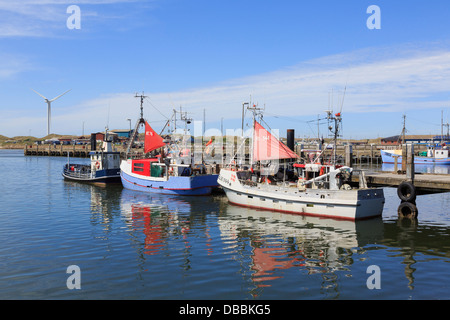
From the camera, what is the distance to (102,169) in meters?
54.4

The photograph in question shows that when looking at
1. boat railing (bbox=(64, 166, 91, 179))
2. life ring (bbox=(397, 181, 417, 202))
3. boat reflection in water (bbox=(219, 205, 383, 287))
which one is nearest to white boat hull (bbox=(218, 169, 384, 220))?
boat reflection in water (bbox=(219, 205, 383, 287))

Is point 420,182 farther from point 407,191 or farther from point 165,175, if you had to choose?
point 165,175

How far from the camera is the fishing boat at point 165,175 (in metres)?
40.8

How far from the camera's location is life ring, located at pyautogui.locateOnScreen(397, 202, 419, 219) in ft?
94.6

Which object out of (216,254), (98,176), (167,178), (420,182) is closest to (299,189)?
(420,182)

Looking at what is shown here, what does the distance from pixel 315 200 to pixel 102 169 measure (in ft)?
118

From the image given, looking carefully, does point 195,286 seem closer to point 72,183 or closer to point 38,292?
point 38,292

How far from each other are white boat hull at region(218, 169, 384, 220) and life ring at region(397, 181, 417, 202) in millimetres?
2172

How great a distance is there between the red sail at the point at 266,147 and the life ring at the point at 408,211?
10.4 meters

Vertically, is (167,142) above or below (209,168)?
above

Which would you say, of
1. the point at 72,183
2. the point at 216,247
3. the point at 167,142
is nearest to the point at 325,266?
the point at 216,247

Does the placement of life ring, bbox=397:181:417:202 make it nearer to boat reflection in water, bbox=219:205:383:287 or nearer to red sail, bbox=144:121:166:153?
boat reflection in water, bbox=219:205:383:287
